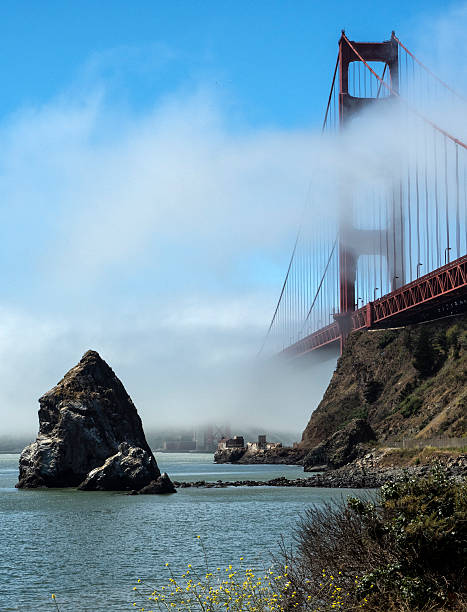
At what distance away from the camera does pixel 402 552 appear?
1752 cm

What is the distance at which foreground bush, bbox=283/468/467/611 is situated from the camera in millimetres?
16875

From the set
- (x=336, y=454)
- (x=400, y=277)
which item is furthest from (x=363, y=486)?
(x=400, y=277)

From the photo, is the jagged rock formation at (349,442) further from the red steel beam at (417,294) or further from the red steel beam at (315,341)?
the red steel beam at (315,341)

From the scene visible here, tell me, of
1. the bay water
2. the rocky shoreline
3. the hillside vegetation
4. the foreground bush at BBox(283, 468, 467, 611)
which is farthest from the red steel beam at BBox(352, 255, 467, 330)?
the foreground bush at BBox(283, 468, 467, 611)

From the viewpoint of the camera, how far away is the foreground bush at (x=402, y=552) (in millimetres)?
16875

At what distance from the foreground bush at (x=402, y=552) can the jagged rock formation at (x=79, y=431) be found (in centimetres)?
5953

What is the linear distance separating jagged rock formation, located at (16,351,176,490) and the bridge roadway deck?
1382 inches

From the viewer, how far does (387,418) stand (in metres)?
109

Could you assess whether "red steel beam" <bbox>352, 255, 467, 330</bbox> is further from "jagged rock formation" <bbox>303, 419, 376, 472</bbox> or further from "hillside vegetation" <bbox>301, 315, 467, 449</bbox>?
"jagged rock formation" <bbox>303, 419, 376, 472</bbox>

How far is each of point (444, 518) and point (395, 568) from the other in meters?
1.52

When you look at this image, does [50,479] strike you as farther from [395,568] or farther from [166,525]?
[395,568]

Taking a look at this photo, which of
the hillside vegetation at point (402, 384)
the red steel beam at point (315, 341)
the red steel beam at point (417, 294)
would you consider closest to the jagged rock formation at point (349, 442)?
the hillside vegetation at point (402, 384)

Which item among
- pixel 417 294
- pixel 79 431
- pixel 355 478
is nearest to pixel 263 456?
pixel 417 294

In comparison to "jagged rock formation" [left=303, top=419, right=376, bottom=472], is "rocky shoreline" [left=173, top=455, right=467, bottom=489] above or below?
below
